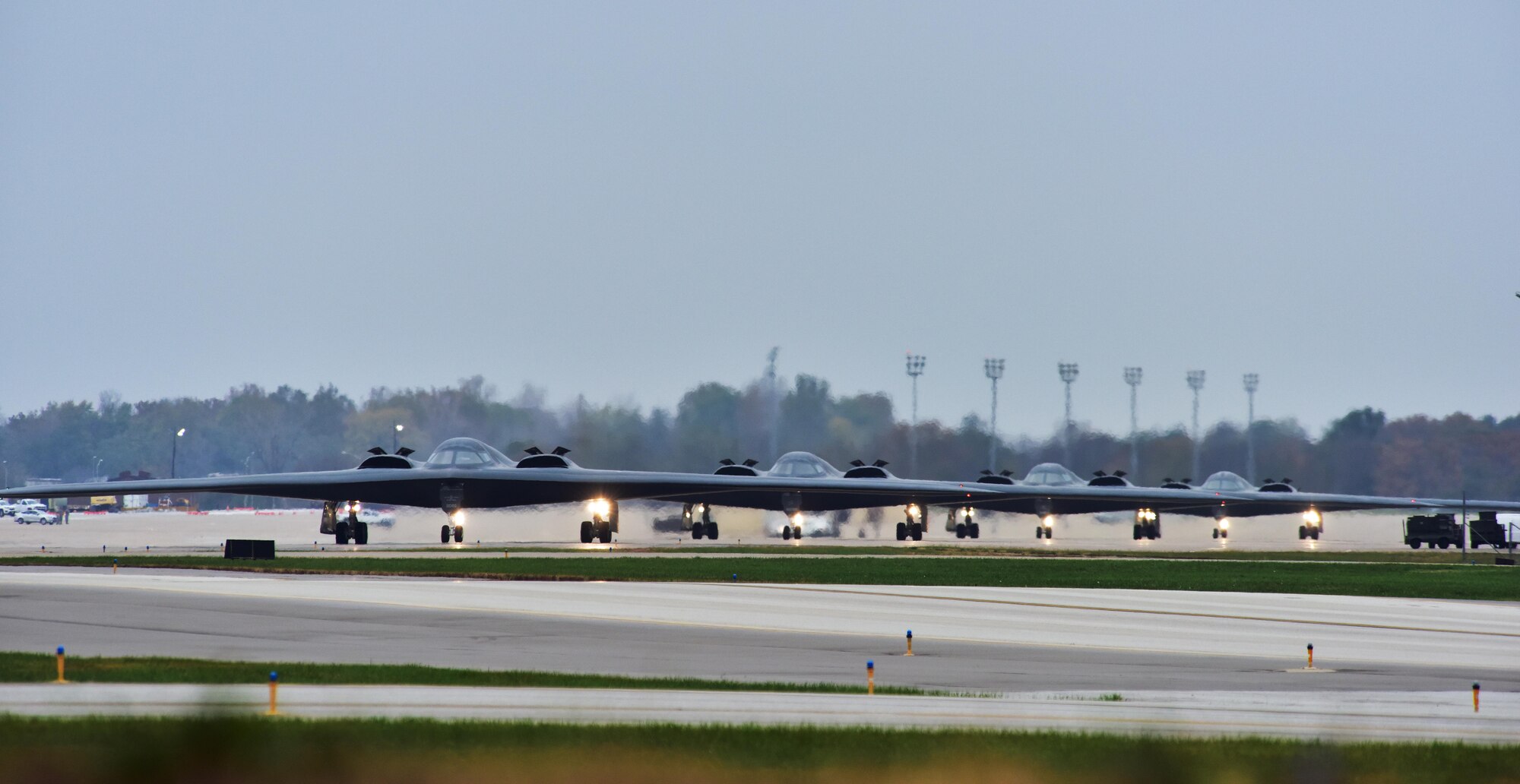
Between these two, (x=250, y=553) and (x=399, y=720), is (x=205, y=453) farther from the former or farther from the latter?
(x=399, y=720)

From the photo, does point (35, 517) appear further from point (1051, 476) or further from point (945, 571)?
point (945, 571)

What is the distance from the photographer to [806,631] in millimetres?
27625

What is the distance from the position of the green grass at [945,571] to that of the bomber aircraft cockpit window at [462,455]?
17.6 m

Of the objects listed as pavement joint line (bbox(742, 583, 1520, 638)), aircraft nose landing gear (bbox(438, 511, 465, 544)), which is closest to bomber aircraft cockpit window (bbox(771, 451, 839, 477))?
aircraft nose landing gear (bbox(438, 511, 465, 544))

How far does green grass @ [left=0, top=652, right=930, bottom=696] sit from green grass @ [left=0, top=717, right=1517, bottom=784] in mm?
4036

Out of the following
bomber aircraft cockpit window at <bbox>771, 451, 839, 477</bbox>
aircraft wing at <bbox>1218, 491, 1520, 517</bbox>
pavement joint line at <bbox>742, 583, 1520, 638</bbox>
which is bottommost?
pavement joint line at <bbox>742, 583, 1520, 638</bbox>

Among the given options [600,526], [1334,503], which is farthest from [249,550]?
[1334,503]

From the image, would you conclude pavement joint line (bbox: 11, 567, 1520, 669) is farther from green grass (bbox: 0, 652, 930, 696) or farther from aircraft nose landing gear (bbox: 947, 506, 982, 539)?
aircraft nose landing gear (bbox: 947, 506, 982, 539)

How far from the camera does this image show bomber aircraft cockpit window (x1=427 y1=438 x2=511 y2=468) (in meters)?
70.8

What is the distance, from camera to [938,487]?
268ft

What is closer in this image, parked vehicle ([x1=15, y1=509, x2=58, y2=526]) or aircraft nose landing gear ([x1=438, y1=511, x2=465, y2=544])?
aircraft nose landing gear ([x1=438, y1=511, x2=465, y2=544])

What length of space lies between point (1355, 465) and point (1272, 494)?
12.5 m

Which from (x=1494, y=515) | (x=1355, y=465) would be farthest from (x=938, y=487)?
(x=1355, y=465)

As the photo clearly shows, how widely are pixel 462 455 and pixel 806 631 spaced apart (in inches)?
1797
